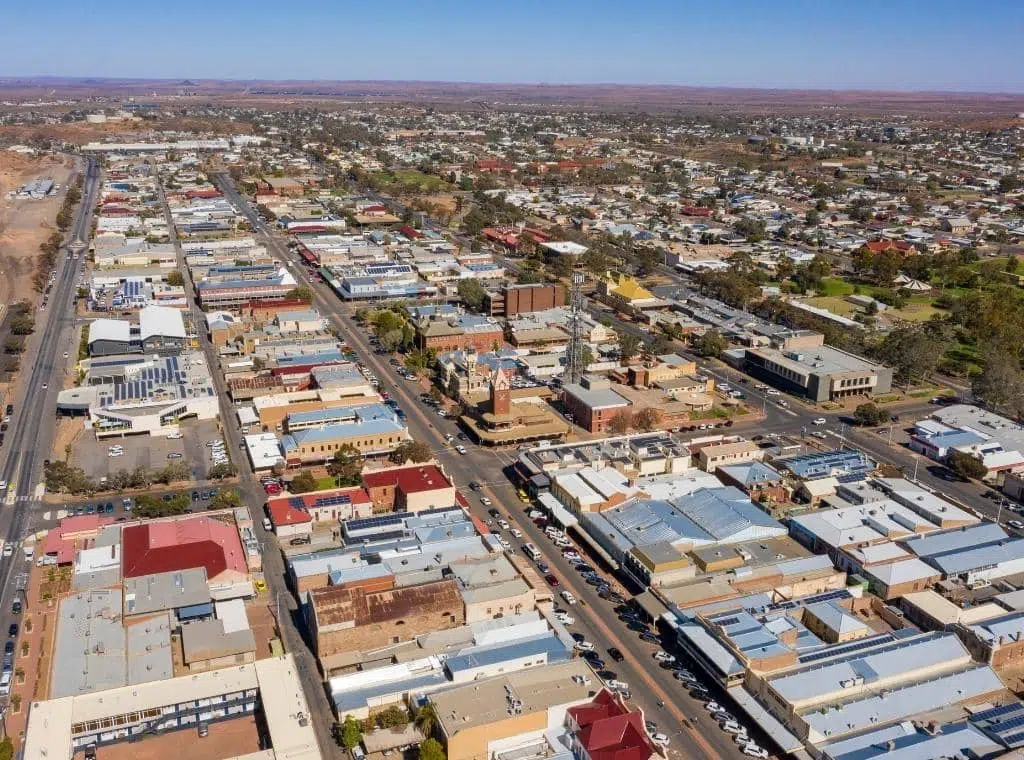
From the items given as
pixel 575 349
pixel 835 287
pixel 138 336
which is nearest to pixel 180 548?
pixel 575 349

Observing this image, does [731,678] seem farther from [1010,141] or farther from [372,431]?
[1010,141]

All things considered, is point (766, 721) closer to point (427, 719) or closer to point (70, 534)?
point (427, 719)

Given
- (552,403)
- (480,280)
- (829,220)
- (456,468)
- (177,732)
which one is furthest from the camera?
(829,220)

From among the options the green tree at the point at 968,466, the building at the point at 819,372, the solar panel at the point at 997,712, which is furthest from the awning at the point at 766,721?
the building at the point at 819,372

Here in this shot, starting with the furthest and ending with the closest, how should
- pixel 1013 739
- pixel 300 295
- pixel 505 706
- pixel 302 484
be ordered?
1. pixel 300 295
2. pixel 302 484
3. pixel 505 706
4. pixel 1013 739

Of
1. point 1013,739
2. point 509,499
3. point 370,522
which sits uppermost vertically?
point 1013,739

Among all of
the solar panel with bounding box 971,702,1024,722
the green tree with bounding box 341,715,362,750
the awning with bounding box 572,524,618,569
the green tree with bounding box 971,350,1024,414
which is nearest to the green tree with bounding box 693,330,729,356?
the green tree with bounding box 971,350,1024,414

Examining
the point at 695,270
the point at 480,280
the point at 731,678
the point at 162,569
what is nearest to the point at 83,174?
the point at 480,280

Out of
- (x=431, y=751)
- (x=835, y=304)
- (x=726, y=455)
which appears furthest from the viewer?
(x=835, y=304)

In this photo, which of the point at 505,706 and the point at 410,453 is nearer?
the point at 505,706
